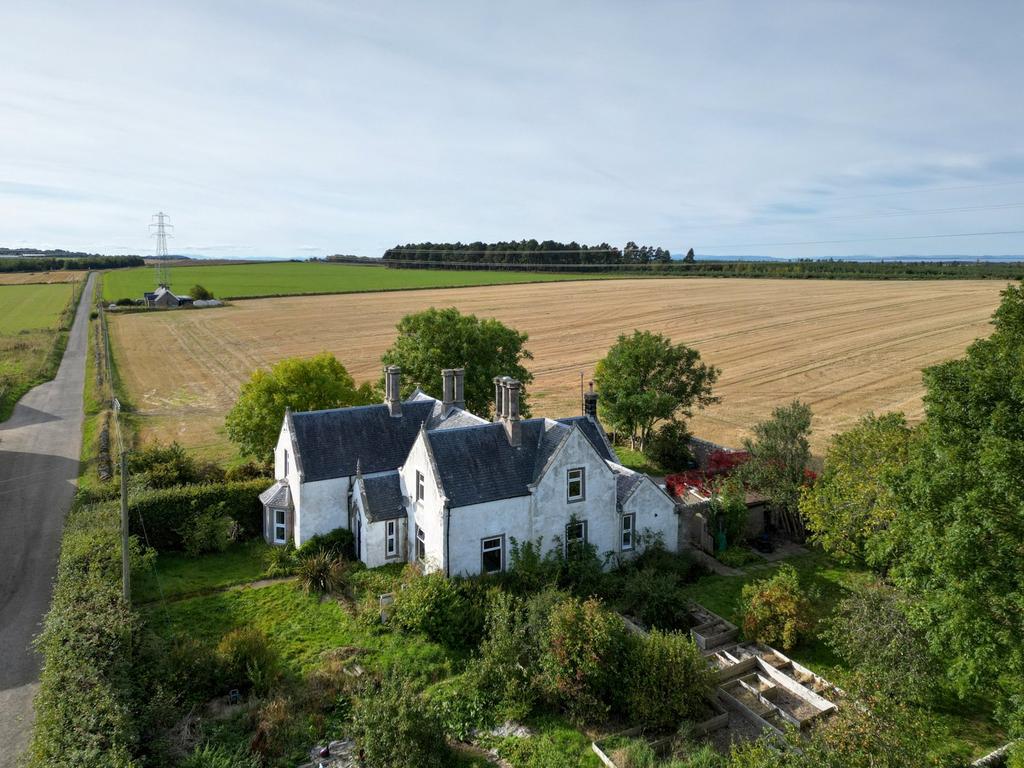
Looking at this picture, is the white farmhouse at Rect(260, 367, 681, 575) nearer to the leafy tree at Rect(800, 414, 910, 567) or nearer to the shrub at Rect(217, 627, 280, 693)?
the leafy tree at Rect(800, 414, 910, 567)

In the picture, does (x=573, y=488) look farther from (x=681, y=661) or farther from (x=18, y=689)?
(x=18, y=689)

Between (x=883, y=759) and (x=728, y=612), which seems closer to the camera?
(x=883, y=759)

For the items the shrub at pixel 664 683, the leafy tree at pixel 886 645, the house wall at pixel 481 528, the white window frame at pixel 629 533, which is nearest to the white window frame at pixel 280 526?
the house wall at pixel 481 528

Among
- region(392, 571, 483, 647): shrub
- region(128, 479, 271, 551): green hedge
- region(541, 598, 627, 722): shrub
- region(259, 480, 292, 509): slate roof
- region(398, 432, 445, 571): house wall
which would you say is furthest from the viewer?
region(259, 480, 292, 509): slate roof

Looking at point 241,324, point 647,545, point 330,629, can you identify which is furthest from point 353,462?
point 241,324

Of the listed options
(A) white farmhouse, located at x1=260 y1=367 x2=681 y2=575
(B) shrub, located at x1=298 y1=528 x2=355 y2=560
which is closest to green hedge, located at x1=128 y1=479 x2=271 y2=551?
(A) white farmhouse, located at x1=260 y1=367 x2=681 y2=575
